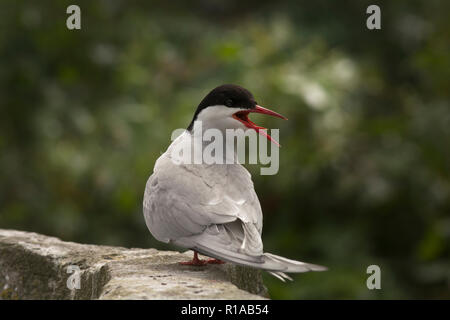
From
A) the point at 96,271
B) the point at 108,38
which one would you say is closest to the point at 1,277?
the point at 96,271

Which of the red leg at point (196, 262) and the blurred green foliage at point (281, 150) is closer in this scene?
the red leg at point (196, 262)

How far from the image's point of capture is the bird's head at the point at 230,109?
3385mm

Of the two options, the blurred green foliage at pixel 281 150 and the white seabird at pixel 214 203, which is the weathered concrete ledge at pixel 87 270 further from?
the blurred green foliage at pixel 281 150

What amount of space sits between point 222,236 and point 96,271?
844mm

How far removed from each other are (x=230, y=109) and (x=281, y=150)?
310cm

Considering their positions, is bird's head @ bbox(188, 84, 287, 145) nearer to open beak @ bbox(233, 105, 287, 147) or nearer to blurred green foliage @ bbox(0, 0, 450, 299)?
Answer: open beak @ bbox(233, 105, 287, 147)

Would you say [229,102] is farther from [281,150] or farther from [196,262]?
[281,150]

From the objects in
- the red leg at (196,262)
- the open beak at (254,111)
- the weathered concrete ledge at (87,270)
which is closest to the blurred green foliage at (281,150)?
the weathered concrete ledge at (87,270)

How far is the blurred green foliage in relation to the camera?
20.5 feet

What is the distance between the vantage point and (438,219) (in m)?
6.20

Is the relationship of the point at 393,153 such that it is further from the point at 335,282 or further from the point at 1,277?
the point at 1,277

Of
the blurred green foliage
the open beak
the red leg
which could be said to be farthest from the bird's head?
the blurred green foliage

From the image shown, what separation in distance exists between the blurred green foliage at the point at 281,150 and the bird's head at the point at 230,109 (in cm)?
265

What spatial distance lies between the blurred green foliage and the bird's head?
2.65 metres
